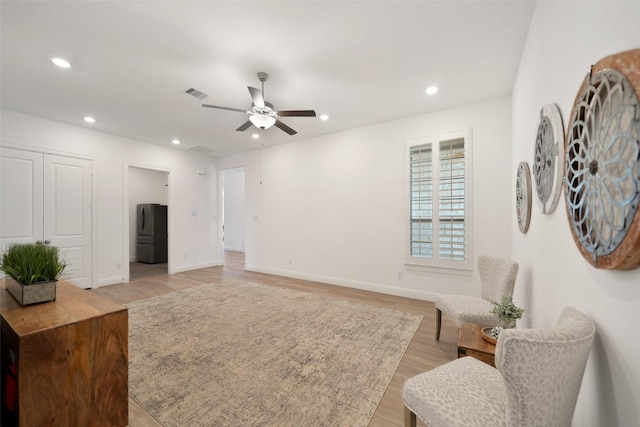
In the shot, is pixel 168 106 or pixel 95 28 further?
pixel 168 106

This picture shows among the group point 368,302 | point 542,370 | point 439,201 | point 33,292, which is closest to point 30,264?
point 33,292

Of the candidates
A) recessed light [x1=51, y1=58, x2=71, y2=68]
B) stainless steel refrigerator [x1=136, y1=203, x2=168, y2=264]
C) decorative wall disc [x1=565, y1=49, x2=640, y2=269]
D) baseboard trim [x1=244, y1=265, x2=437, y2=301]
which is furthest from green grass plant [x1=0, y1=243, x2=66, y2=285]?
stainless steel refrigerator [x1=136, y1=203, x2=168, y2=264]

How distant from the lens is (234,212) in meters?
9.48

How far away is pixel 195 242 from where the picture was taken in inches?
238

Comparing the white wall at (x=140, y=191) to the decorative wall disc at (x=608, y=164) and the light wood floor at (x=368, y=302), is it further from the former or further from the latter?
the decorative wall disc at (x=608, y=164)

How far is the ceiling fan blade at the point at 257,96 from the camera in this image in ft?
8.14

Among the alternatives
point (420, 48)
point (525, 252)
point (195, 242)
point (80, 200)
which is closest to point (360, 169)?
point (420, 48)

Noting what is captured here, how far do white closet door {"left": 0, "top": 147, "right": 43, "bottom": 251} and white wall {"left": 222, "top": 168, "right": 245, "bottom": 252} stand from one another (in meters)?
5.56

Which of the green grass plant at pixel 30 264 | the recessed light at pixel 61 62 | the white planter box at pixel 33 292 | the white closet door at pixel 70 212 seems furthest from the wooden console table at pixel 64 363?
the white closet door at pixel 70 212

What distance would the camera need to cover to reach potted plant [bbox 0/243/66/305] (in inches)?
56.1

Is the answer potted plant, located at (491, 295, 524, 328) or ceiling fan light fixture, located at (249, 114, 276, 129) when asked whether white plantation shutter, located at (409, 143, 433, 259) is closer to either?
potted plant, located at (491, 295, 524, 328)

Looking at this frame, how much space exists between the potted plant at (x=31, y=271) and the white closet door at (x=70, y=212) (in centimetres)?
326

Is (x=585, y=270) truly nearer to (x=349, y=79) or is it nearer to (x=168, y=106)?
Answer: (x=349, y=79)

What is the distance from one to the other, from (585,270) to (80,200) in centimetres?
631
